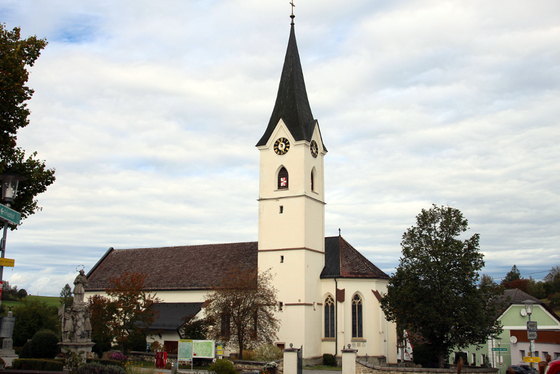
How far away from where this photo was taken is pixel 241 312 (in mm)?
35125

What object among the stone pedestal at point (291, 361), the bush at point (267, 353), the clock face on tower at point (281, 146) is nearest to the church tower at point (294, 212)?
the clock face on tower at point (281, 146)

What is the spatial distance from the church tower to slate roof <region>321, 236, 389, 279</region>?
2.79 ft

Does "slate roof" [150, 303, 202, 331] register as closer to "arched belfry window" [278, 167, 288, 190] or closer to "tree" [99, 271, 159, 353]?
"tree" [99, 271, 159, 353]

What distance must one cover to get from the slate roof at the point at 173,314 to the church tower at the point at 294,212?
24.0 ft

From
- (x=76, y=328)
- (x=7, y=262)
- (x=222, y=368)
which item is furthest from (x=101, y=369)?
(x=76, y=328)

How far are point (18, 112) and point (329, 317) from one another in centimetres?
2920

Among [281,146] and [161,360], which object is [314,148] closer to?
[281,146]

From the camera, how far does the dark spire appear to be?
42906 millimetres

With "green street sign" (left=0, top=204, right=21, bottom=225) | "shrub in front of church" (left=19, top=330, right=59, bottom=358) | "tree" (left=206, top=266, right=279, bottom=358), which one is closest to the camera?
"green street sign" (left=0, top=204, right=21, bottom=225)

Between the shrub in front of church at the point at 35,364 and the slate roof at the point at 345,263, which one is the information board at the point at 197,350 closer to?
the shrub in front of church at the point at 35,364

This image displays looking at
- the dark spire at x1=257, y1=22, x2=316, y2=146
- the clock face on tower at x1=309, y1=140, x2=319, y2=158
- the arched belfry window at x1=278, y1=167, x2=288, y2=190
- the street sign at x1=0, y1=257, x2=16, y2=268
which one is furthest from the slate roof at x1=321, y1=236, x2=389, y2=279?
the street sign at x1=0, y1=257, x2=16, y2=268

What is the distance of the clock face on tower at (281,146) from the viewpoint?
42625mm

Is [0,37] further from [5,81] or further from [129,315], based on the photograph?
[129,315]

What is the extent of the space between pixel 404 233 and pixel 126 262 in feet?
104
